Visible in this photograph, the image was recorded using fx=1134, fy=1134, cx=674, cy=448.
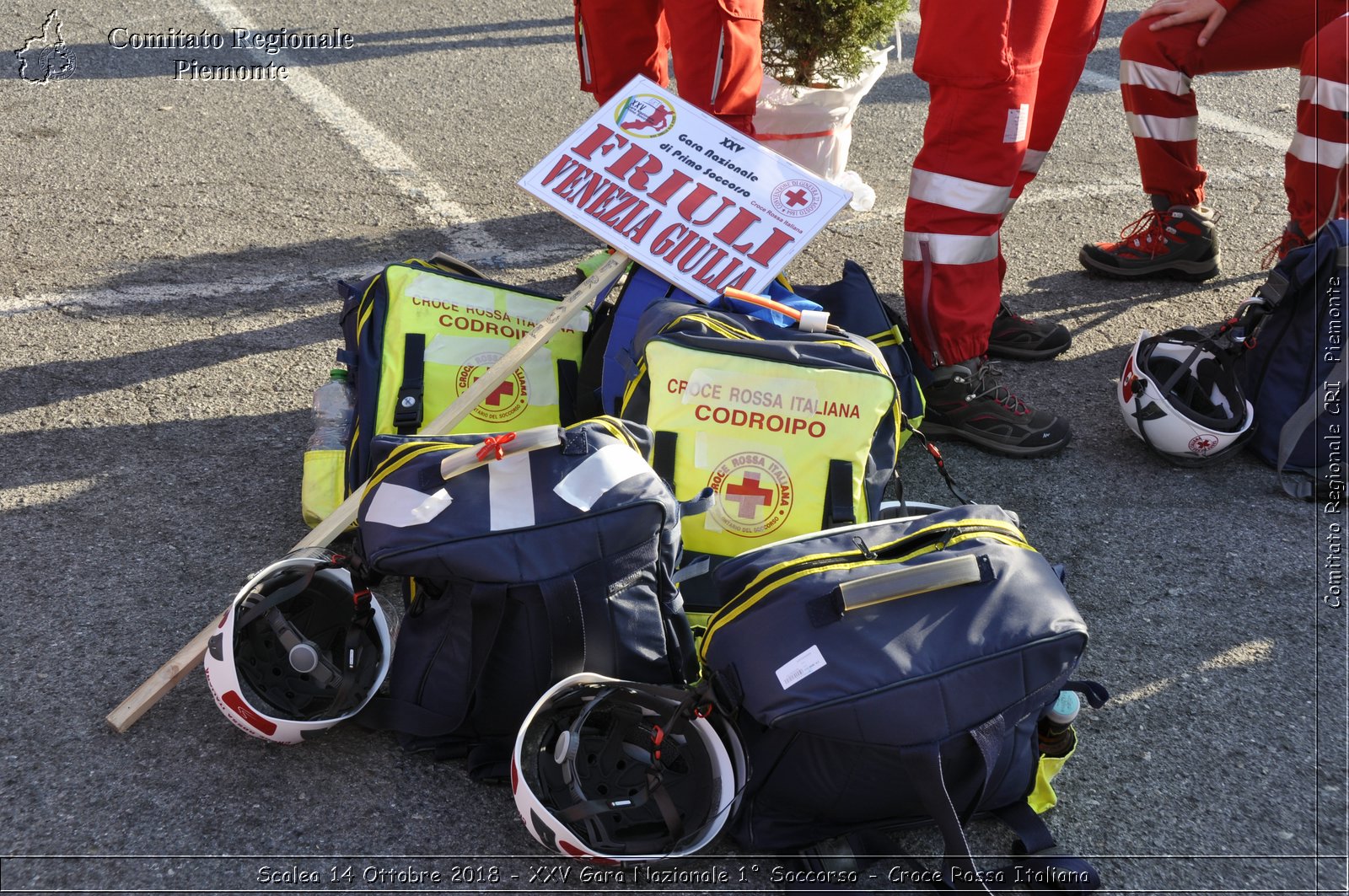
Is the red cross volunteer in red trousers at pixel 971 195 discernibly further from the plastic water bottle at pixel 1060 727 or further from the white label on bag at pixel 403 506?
the white label on bag at pixel 403 506

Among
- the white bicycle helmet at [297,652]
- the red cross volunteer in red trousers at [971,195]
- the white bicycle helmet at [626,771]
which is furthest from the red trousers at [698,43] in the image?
the white bicycle helmet at [626,771]

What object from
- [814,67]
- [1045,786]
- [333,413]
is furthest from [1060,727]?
[814,67]

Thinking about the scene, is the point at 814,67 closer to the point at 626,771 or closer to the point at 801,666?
the point at 801,666

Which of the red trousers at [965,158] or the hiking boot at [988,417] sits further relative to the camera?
the hiking boot at [988,417]

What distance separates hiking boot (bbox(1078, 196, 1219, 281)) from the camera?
4145 mm

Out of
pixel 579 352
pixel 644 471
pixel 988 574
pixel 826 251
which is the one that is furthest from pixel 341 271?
pixel 988 574

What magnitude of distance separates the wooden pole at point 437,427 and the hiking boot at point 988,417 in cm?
101

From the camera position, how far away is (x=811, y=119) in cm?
408

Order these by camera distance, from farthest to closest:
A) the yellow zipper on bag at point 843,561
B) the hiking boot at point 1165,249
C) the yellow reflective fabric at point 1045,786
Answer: the hiking boot at point 1165,249 < the yellow reflective fabric at point 1045,786 < the yellow zipper on bag at point 843,561

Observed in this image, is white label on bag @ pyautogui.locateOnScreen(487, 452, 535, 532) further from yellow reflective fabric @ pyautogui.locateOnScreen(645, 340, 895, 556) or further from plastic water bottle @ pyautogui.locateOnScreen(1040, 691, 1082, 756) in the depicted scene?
plastic water bottle @ pyautogui.locateOnScreen(1040, 691, 1082, 756)

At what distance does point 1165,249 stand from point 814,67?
1.46m

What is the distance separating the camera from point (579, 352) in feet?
10.0

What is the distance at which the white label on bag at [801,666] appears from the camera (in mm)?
1927

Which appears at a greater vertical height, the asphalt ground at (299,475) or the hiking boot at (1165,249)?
the hiking boot at (1165,249)
